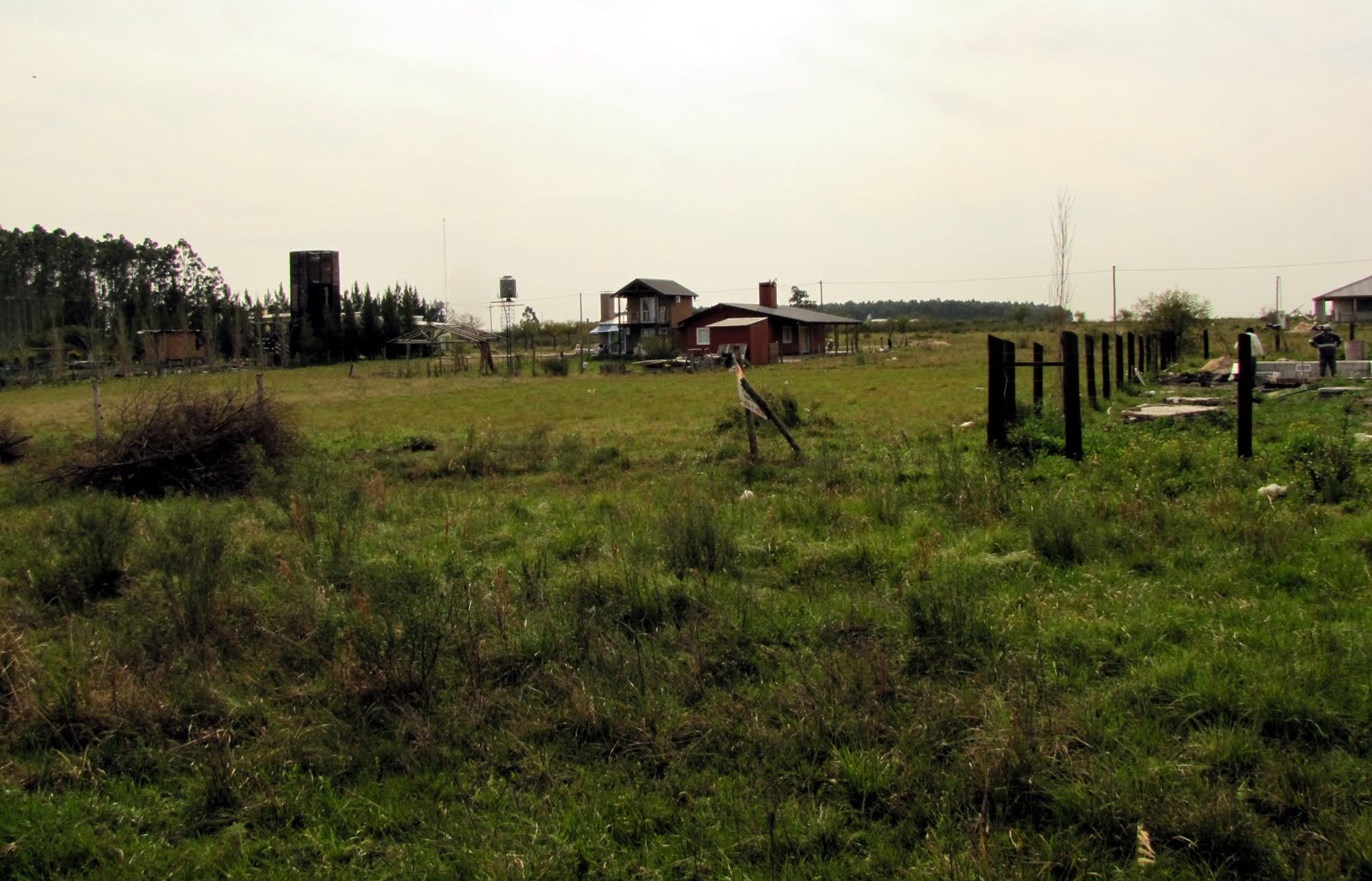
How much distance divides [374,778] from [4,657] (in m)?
2.50

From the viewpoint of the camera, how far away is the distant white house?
59.8 metres

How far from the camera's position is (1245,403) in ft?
32.0

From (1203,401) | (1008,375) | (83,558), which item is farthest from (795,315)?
(83,558)

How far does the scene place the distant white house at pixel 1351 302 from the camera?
5978cm

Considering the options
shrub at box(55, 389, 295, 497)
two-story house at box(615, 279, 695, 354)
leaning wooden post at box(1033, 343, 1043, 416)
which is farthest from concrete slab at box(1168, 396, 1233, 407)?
two-story house at box(615, 279, 695, 354)

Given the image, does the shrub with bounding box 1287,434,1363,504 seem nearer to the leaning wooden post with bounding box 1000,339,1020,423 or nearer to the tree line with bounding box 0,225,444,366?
the leaning wooden post with bounding box 1000,339,1020,423

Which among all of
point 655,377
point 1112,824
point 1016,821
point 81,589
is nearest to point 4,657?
point 81,589

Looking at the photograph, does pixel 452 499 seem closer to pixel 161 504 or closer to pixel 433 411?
pixel 161 504

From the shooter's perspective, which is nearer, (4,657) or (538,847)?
(538,847)

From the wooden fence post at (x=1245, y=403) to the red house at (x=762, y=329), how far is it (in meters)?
45.0

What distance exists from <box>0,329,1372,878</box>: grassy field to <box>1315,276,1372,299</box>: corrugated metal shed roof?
205 ft

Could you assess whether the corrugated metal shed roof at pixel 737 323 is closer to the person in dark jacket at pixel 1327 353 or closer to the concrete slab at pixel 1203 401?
the person in dark jacket at pixel 1327 353

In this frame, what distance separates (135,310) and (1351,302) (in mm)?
92432

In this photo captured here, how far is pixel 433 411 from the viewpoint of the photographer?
88.3 feet
